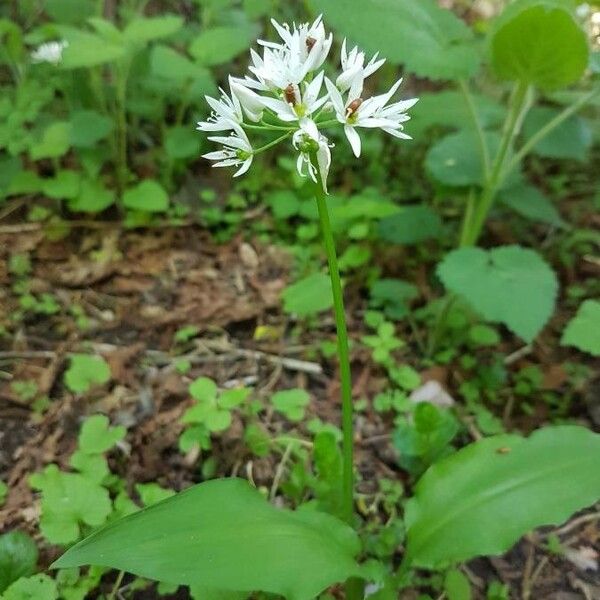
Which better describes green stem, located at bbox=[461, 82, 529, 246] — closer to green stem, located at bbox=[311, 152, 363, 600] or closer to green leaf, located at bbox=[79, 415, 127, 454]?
green stem, located at bbox=[311, 152, 363, 600]

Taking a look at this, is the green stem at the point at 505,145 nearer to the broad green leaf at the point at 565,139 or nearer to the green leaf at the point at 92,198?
the broad green leaf at the point at 565,139

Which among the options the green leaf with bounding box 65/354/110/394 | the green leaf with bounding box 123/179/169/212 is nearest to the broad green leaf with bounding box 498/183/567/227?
the green leaf with bounding box 123/179/169/212

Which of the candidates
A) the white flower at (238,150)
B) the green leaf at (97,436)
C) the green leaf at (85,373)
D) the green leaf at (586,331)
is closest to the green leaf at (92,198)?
the green leaf at (85,373)

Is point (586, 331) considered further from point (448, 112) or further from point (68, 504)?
point (68, 504)

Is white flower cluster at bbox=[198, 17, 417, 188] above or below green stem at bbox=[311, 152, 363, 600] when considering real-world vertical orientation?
above

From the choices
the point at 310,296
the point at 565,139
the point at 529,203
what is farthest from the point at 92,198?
the point at 565,139

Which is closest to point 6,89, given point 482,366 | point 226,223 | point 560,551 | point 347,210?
point 226,223

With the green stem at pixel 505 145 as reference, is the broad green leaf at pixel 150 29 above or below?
above
